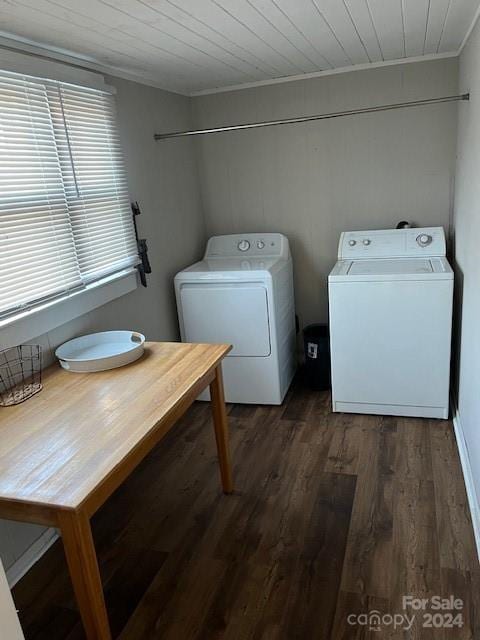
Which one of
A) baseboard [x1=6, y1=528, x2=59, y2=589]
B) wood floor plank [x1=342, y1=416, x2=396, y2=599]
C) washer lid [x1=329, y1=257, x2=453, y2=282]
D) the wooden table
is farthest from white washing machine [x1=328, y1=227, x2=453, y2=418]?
baseboard [x1=6, y1=528, x2=59, y2=589]

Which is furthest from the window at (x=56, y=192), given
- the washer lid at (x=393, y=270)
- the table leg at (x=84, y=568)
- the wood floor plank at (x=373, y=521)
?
the wood floor plank at (x=373, y=521)

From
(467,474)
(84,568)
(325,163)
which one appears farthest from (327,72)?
(84,568)

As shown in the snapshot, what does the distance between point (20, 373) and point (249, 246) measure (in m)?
1.97

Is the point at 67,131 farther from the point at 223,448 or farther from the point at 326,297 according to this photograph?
the point at 326,297

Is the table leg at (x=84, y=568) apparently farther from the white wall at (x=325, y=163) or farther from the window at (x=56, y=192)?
the white wall at (x=325, y=163)

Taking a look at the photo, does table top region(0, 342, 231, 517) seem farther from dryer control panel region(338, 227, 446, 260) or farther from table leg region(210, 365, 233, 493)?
dryer control panel region(338, 227, 446, 260)

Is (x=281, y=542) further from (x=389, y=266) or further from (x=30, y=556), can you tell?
(x=389, y=266)

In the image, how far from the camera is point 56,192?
85.9 inches

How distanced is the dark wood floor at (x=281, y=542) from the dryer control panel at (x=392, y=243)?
1063 millimetres

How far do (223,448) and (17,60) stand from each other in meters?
1.86

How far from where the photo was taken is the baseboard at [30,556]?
1.97 m

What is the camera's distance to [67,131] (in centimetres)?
225

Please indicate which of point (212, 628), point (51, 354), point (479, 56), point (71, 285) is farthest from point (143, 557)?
point (479, 56)

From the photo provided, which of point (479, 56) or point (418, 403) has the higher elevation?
point (479, 56)
